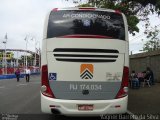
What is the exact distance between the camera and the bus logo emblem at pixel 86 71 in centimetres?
1062

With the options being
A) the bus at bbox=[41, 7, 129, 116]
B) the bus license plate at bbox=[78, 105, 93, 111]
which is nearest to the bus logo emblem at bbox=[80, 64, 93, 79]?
the bus at bbox=[41, 7, 129, 116]

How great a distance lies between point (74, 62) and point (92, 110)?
4.67ft

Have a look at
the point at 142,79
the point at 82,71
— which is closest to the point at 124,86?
the point at 82,71

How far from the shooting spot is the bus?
1052 centimetres

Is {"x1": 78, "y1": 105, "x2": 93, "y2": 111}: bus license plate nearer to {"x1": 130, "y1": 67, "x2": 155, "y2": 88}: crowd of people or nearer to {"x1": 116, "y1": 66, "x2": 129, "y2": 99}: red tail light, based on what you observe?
{"x1": 116, "y1": 66, "x2": 129, "y2": 99}: red tail light

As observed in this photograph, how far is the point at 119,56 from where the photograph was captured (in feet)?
35.6

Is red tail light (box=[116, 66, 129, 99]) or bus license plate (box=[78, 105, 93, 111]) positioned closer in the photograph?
bus license plate (box=[78, 105, 93, 111])

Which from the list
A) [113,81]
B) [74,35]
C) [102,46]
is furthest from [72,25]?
[113,81]

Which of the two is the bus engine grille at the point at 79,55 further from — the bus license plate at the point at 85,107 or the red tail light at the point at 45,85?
the bus license plate at the point at 85,107

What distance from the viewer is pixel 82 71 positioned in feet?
34.9

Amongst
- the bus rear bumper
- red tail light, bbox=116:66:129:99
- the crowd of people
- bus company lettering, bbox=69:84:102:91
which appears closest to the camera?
the bus rear bumper

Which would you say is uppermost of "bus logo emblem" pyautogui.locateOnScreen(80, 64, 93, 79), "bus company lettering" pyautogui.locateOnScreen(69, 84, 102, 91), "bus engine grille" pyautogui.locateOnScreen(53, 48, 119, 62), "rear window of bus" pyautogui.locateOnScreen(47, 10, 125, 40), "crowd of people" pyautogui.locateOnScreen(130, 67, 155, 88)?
"rear window of bus" pyautogui.locateOnScreen(47, 10, 125, 40)

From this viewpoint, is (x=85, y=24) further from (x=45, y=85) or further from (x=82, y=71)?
(x=45, y=85)

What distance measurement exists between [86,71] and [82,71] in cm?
11
